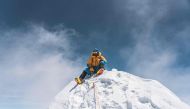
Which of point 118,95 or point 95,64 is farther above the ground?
point 95,64

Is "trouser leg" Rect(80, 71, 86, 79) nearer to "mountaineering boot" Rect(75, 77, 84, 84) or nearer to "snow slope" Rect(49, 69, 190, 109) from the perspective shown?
"mountaineering boot" Rect(75, 77, 84, 84)

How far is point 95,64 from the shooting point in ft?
78.5

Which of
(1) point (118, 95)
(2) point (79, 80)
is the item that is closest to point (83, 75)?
(2) point (79, 80)

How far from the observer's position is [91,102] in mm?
20109

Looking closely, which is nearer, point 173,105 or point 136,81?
point 173,105

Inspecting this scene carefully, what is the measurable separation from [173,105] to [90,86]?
19.5 ft

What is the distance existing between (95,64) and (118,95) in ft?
14.7

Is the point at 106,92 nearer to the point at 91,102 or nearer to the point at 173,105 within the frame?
the point at 91,102

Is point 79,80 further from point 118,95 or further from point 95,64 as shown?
point 118,95

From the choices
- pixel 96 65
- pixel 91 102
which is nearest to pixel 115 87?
pixel 91 102

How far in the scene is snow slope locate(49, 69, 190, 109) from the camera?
19572mm

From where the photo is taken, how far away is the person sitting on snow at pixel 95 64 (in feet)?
77.2

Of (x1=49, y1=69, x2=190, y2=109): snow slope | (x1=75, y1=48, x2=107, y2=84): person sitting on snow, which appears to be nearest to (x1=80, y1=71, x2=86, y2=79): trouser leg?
(x1=75, y1=48, x2=107, y2=84): person sitting on snow

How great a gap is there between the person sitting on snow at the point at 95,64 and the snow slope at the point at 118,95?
146 centimetres
